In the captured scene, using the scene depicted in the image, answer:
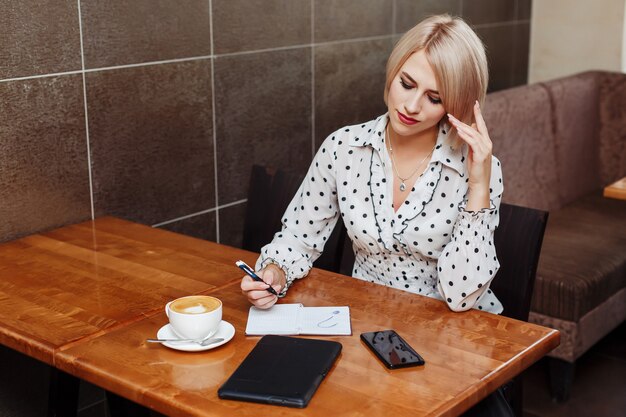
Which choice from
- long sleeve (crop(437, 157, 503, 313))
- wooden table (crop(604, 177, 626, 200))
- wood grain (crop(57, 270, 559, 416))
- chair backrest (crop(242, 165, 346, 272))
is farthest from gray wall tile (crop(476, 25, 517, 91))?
wood grain (crop(57, 270, 559, 416))

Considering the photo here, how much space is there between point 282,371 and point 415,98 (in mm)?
744

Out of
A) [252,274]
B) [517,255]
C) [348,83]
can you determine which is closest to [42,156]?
[252,274]

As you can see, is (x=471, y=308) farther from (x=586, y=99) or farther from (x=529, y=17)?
(x=529, y=17)

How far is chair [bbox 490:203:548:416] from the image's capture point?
2.09 metres

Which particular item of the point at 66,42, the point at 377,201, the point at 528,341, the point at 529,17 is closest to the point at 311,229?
the point at 377,201

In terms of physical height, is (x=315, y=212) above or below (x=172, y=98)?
below

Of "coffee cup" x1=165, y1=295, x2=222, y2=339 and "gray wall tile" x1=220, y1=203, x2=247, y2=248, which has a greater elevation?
"coffee cup" x1=165, y1=295, x2=222, y2=339

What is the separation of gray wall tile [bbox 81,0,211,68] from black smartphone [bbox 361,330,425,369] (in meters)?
1.24

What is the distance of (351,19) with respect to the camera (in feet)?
11.0

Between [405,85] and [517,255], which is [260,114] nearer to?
[405,85]

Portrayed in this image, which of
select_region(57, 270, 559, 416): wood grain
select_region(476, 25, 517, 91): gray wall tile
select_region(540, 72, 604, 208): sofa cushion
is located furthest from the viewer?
select_region(476, 25, 517, 91): gray wall tile

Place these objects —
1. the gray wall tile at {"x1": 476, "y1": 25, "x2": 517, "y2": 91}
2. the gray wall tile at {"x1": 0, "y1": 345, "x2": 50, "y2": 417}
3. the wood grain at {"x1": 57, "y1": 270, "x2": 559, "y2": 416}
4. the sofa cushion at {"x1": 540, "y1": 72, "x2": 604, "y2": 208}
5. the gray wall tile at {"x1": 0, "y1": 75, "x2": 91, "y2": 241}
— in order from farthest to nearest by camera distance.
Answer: the gray wall tile at {"x1": 476, "y1": 25, "x2": 517, "y2": 91} → the sofa cushion at {"x1": 540, "y1": 72, "x2": 604, "y2": 208} → the gray wall tile at {"x1": 0, "y1": 345, "x2": 50, "y2": 417} → the gray wall tile at {"x1": 0, "y1": 75, "x2": 91, "y2": 241} → the wood grain at {"x1": 57, "y1": 270, "x2": 559, "y2": 416}

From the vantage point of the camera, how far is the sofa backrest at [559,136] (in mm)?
3428

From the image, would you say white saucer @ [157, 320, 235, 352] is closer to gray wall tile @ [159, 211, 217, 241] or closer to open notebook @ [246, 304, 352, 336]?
open notebook @ [246, 304, 352, 336]
